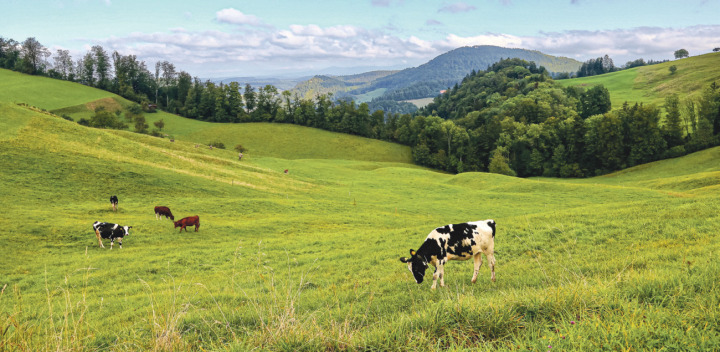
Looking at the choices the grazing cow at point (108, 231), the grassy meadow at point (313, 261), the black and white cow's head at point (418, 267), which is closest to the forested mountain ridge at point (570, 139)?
the grassy meadow at point (313, 261)

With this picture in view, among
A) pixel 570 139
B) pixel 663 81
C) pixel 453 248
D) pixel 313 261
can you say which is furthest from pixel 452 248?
pixel 663 81

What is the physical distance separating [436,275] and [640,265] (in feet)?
18.5

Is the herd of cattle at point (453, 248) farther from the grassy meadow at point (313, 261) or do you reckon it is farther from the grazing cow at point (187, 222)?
the grazing cow at point (187, 222)

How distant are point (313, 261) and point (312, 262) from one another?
1.80 ft

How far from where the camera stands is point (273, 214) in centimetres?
3156

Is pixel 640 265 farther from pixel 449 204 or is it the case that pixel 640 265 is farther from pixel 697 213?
pixel 449 204

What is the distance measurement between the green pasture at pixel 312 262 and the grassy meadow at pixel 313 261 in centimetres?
6

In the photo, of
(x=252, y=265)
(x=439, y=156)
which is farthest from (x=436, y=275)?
(x=439, y=156)

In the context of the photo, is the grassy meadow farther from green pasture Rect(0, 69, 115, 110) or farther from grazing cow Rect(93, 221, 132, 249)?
green pasture Rect(0, 69, 115, 110)

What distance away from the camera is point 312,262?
16.5 meters

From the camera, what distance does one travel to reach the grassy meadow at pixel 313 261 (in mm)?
4820

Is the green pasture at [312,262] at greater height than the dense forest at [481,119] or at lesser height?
Answer: lesser

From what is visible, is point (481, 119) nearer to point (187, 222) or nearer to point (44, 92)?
point (187, 222)

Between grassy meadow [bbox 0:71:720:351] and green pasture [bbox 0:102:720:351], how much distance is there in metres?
0.06
